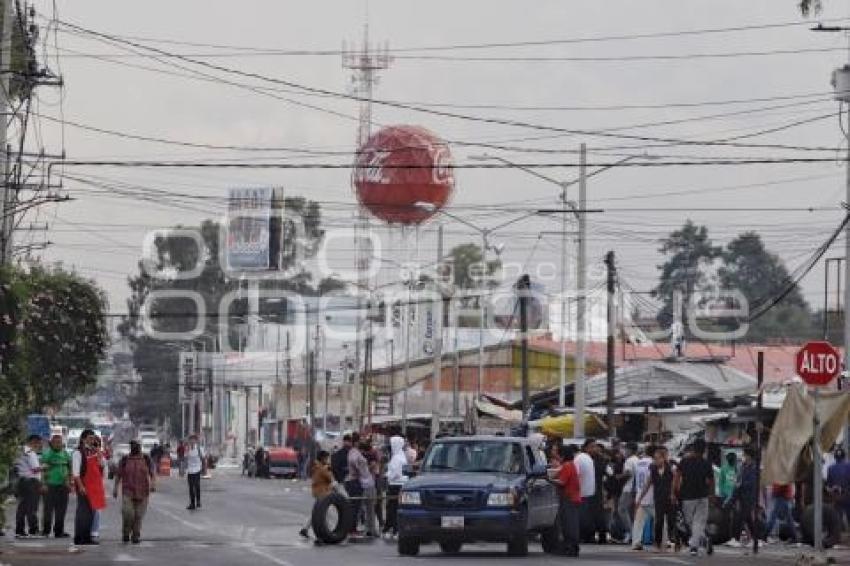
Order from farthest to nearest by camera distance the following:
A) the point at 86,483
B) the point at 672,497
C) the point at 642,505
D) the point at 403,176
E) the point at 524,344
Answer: the point at 403,176, the point at 524,344, the point at 642,505, the point at 672,497, the point at 86,483

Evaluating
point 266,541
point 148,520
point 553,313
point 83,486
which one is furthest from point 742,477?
point 553,313

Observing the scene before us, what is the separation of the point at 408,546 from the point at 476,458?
1715mm

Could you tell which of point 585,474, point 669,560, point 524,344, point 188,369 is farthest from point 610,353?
point 188,369

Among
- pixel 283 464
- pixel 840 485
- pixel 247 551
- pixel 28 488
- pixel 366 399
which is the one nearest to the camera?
pixel 247 551

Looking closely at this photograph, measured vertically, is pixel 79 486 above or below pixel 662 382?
below

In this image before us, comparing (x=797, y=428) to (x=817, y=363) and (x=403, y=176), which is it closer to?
(x=817, y=363)

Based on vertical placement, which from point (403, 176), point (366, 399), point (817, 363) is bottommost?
point (817, 363)

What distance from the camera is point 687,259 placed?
167m

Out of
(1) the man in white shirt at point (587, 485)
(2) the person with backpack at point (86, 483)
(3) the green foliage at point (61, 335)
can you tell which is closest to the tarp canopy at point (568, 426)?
(3) the green foliage at point (61, 335)

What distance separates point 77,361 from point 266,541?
802 inches

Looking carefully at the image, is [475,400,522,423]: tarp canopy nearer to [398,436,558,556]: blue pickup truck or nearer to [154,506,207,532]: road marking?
[154,506,207,532]: road marking

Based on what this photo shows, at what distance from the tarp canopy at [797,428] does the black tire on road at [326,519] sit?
6887mm

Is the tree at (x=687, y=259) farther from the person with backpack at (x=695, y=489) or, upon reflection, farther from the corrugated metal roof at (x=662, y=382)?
the person with backpack at (x=695, y=489)

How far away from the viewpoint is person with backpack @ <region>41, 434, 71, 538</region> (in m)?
34.2
